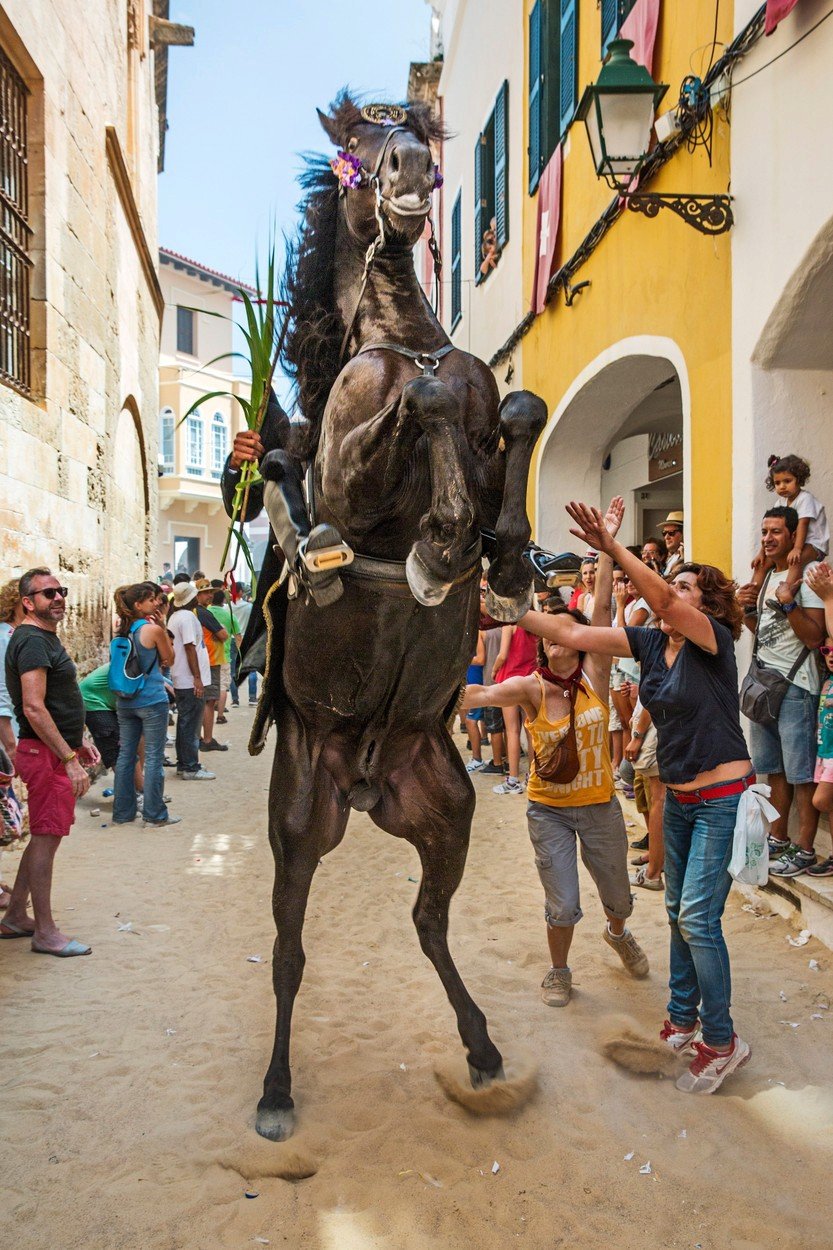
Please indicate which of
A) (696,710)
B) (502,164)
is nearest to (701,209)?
(696,710)

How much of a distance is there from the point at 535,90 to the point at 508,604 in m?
9.13

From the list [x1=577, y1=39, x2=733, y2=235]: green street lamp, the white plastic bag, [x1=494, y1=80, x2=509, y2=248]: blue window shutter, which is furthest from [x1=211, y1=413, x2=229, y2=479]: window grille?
the white plastic bag

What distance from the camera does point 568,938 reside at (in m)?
3.84

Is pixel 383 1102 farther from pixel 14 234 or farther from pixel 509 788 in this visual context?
pixel 14 234

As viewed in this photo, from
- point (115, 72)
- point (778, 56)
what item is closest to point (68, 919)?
point (778, 56)

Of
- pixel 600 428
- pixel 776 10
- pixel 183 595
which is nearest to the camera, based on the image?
pixel 776 10

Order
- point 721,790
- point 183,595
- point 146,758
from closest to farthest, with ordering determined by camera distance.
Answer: point 721,790 < point 146,758 < point 183,595

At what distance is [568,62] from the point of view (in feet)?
27.4

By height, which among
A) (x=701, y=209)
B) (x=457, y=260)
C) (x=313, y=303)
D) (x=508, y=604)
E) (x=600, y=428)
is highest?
(x=457, y=260)

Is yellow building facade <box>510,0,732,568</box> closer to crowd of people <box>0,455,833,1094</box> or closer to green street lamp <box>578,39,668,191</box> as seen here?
green street lamp <box>578,39,668,191</box>

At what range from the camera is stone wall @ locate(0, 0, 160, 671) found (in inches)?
266

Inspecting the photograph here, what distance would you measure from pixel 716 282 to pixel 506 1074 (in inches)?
185

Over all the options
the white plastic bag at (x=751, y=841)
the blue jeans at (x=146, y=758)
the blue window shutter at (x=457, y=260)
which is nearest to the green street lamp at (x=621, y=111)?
the white plastic bag at (x=751, y=841)

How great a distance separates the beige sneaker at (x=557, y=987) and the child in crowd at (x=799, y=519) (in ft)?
7.33
